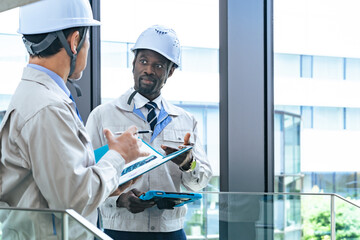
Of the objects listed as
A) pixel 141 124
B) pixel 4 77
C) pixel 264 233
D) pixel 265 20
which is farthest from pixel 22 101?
pixel 265 20

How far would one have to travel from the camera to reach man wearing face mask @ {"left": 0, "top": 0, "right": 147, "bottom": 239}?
1.67 metres

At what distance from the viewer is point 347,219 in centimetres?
272

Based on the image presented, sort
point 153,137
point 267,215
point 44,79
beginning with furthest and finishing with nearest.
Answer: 1. point 267,215
2. point 153,137
3. point 44,79

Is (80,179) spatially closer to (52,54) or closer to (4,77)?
(52,54)

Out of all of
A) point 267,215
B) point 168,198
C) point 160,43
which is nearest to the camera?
point 168,198

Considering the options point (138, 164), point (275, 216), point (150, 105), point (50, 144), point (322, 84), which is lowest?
point (275, 216)

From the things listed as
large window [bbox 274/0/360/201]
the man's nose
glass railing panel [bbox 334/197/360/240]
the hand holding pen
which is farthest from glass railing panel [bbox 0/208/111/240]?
large window [bbox 274/0/360/201]

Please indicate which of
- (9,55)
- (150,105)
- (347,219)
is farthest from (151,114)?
(9,55)

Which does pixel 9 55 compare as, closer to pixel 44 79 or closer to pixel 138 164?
pixel 138 164

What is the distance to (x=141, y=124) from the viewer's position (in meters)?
2.68

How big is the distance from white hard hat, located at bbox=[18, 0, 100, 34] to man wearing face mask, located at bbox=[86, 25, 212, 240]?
78 cm

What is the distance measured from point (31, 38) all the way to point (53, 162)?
0.47 m

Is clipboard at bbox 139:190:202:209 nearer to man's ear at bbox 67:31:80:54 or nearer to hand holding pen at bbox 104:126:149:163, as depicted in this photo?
hand holding pen at bbox 104:126:149:163

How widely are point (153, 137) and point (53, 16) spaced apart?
93cm
